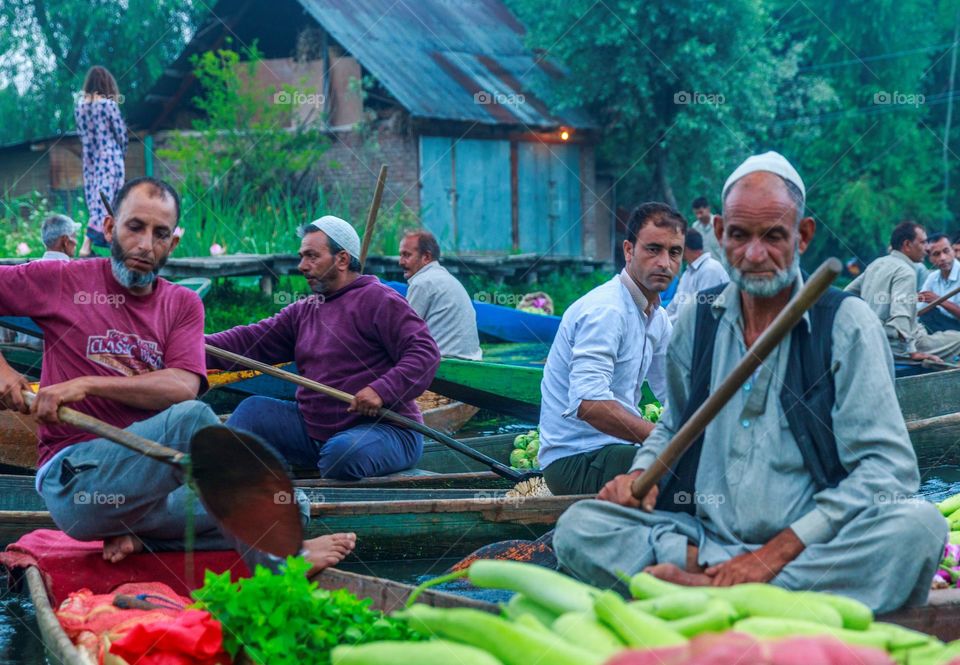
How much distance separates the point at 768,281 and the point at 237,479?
5.71ft

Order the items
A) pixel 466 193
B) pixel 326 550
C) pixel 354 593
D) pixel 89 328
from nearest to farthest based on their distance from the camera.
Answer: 1. pixel 354 593
2. pixel 326 550
3. pixel 89 328
4. pixel 466 193

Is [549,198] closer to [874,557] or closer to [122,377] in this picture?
[122,377]

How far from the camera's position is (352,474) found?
18.4ft

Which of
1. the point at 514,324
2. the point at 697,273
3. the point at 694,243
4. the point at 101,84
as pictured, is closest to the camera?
the point at 101,84

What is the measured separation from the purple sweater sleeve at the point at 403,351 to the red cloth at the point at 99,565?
5.31ft

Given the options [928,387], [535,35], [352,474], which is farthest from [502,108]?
[352,474]

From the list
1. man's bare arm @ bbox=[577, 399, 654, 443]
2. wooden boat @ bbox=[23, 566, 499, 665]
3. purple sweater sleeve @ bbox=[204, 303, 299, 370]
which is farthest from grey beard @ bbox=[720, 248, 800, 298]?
purple sweater sleeve @ bbox=[204, 303, 299, 370]

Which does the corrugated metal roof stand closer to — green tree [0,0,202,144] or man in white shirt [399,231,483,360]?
green tree [0,0,202,144]

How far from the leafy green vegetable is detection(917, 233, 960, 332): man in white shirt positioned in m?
9.61

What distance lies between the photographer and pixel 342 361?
5.85 metres

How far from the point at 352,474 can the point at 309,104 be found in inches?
523

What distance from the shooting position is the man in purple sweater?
18.6 feet

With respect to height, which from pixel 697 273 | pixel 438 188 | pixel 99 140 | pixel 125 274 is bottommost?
pixel 697 273

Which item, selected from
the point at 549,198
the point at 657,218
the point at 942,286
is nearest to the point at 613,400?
the point at 657,218
